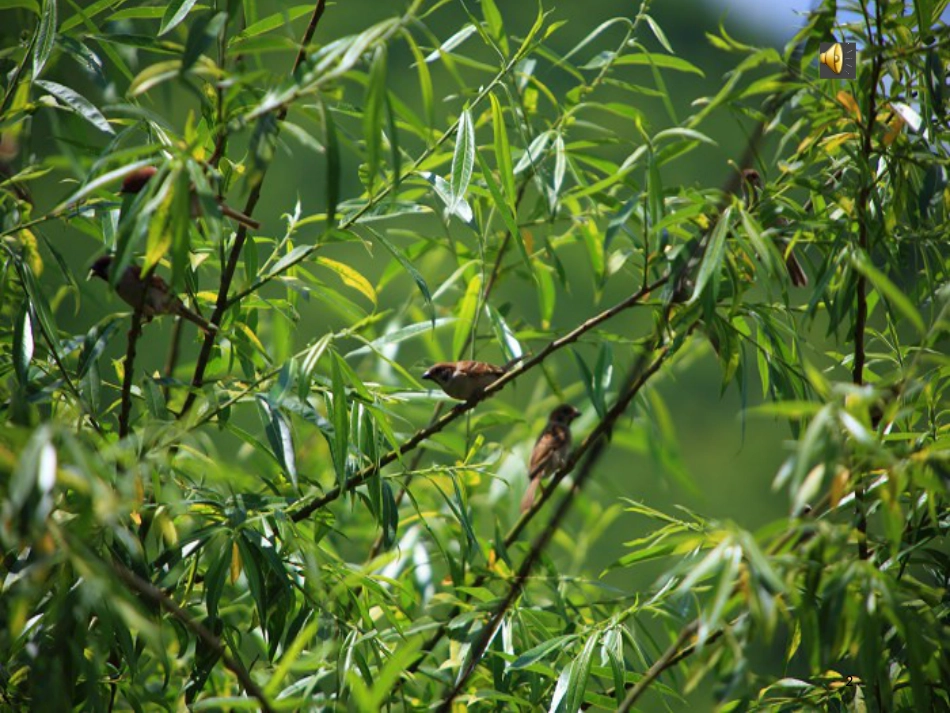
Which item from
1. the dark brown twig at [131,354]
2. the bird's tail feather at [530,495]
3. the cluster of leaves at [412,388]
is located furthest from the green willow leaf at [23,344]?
the bird's tail feather at [530,495]

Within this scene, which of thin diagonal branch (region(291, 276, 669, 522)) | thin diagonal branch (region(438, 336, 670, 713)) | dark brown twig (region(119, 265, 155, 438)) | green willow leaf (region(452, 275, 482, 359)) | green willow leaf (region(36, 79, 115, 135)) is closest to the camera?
thin diagonal branch (region(438, 336, 670, 713))

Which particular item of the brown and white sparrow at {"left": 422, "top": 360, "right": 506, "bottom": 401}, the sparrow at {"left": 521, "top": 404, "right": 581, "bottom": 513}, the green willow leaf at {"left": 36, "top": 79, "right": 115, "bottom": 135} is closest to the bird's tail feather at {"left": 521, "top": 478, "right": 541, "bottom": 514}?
the sparrow at {"left": 521, "top": 404, "right": 581, "bottom": 513}

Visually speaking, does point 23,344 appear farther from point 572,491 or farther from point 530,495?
point 530,495

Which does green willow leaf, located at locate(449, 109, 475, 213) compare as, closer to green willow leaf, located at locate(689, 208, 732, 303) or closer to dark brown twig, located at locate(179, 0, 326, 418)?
dark brown twig, located at locate(179, 0, 326, 418)

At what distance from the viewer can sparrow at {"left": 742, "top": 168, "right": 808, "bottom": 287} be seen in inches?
55.4

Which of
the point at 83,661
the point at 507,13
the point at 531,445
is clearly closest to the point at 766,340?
the point at 531,445

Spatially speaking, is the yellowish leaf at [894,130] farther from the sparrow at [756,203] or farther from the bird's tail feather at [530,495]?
the bird's tail feather at [530,495]

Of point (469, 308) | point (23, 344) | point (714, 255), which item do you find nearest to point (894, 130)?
point (714, 255)

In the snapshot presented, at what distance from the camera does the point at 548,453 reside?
84.0 inches

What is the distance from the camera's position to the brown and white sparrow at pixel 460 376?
2.06 meters

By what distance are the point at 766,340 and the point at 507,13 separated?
2136 mm

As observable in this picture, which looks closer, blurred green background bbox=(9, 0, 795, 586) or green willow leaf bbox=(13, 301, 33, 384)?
green willow leaf bbox=(13, 301, 33, 384)

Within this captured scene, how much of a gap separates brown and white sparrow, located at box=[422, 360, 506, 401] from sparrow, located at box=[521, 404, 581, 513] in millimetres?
188

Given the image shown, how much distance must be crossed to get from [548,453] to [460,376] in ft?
0.92
